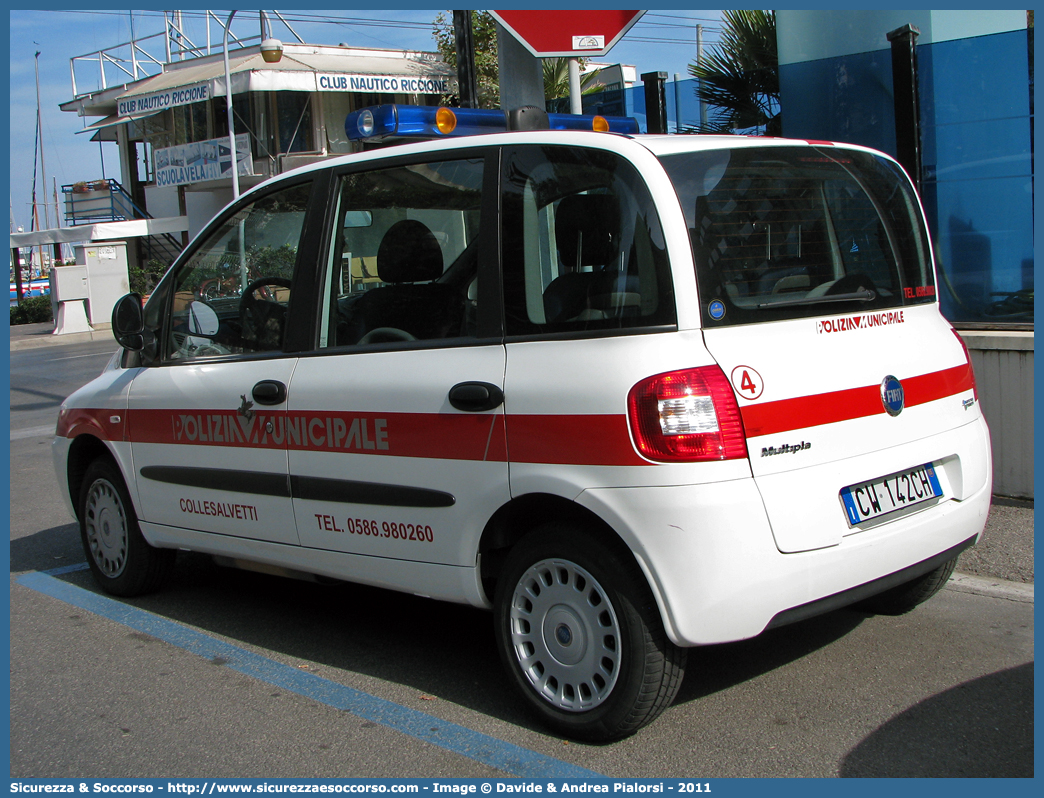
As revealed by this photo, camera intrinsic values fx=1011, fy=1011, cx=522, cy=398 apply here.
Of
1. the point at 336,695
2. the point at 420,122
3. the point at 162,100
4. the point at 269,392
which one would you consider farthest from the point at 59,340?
the point at 336,695

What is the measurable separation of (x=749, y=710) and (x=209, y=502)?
240cm

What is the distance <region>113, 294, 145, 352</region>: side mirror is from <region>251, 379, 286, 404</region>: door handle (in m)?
0.98

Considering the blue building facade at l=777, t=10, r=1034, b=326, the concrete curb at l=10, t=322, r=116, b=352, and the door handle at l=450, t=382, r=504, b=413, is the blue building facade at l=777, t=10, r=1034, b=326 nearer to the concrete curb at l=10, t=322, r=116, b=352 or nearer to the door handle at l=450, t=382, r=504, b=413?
the door handle at l=450, t=382, r=504, b=413

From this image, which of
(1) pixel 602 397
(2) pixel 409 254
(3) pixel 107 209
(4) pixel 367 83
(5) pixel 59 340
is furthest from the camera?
(3) pixel 107 209

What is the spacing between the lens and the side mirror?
185 inches

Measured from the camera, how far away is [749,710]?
3.40 metres

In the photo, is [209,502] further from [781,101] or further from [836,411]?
[781,101]

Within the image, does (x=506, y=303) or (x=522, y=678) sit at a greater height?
(x=506, y=303)

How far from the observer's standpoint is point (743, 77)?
Result: 831 centimetres

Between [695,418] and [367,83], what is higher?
[367,83]

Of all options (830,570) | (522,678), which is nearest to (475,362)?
(522,678)

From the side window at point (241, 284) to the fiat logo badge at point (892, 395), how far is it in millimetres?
2304

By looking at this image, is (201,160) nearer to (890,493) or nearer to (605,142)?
(605,142)

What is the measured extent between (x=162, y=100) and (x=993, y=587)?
35.1 metres
